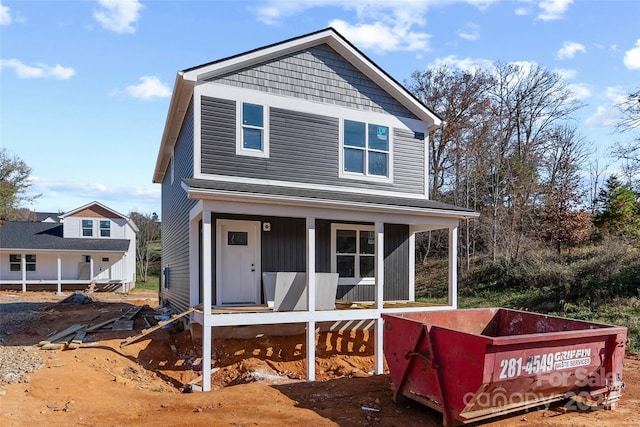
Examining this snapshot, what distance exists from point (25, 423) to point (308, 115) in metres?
8.72

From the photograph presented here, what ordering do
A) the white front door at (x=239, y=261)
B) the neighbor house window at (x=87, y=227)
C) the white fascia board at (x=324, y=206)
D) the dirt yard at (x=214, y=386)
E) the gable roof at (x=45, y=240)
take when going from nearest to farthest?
the dirt yard at (x=214, y=386)
the white fascia board at (x=324, y=206)
the white front door at (x=239, y=261)
the gable roof at (x=45, y=240)
the neighbor house window at (x=87, y=227)

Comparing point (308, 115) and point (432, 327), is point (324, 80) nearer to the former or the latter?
point (308, 115)

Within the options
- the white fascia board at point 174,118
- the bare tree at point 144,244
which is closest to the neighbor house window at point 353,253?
the white fascia board at point 174,118

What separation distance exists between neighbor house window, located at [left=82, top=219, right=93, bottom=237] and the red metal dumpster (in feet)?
101

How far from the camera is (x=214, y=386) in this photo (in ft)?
29.6

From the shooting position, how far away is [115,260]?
31438mm

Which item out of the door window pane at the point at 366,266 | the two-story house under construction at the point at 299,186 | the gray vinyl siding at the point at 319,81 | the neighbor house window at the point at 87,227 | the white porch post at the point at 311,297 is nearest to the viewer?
the white porch post at the point at 311,297

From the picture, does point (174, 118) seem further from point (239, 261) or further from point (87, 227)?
point (87, 227)

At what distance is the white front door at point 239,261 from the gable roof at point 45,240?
22210 millimetres

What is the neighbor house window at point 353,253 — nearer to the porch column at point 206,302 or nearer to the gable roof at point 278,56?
the gable roof at point 278,56

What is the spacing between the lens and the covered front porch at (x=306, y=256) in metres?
8.92

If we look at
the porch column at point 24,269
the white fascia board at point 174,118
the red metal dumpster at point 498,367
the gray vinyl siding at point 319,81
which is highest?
the gray vinyl siding at point 319,81

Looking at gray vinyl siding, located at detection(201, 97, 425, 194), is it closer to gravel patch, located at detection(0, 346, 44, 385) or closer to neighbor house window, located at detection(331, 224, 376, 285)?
neighbor house window, located at detection(331, 224, 376, 285)

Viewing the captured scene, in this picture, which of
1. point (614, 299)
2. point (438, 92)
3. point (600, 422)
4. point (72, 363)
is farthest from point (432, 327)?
point (438, 92)
